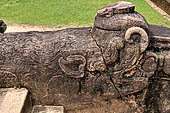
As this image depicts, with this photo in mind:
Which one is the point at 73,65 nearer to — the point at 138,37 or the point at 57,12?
the point at 138,37

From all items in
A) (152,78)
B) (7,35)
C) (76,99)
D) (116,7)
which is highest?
(116,7)

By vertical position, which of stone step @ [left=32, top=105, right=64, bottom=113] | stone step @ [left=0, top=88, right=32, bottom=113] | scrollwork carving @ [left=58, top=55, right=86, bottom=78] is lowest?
stone step @ [left=32, top=105, right=64, bottom=113]

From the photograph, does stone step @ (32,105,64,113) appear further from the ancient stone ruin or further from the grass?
the grass

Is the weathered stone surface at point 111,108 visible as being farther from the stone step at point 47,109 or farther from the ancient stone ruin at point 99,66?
the stone step at point 47,109

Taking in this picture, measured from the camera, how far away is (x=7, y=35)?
271cm

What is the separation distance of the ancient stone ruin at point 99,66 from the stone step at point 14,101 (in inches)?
1.9

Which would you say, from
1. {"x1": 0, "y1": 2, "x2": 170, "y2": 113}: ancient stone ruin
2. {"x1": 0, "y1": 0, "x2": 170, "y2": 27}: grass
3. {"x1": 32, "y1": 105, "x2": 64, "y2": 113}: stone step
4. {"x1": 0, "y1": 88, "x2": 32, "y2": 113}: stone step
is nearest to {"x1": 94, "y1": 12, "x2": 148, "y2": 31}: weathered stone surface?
{"x1": 0, "y1": 2, "x2": 170, "y2": 113}: ancient stone ruin

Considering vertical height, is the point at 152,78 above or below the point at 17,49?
below

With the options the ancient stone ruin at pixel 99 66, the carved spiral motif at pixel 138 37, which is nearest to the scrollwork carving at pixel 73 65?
the ancient stone ruin at pixel 99 66

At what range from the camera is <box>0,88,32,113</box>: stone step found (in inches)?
93.2

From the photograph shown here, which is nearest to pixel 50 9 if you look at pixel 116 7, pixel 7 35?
pixel 7 35

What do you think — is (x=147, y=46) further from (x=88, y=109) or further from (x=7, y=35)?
(x=7, y=35)

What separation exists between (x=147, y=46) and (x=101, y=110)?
945 millimetres

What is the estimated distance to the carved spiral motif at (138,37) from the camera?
2287 millimetres
